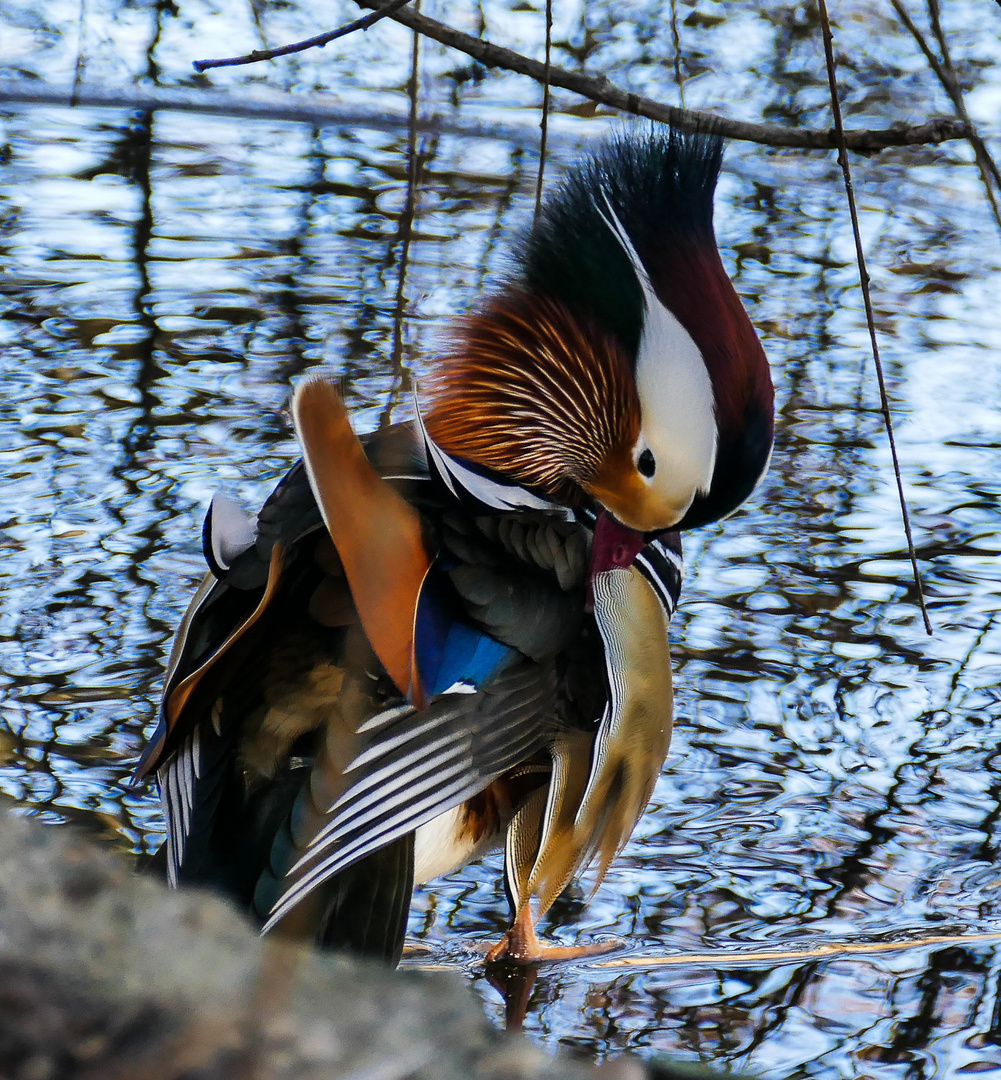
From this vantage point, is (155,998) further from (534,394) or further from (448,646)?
(534,394)

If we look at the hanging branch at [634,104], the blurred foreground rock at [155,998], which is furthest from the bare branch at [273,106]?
the blurred foreground rock at [155,998]

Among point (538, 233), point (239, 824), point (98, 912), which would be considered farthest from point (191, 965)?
point (538, 233)

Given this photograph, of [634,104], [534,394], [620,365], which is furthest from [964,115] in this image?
[534,394]

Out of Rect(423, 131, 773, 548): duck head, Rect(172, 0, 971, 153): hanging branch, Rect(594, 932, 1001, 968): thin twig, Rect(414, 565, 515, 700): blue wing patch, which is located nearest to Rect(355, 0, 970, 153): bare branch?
Rect(172, 0, 971, 153): hanging branch

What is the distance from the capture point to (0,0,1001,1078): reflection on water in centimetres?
163

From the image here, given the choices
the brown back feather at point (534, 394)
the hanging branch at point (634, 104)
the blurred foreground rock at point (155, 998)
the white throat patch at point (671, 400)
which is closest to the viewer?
the blurred foreground rock at point (155, 998)

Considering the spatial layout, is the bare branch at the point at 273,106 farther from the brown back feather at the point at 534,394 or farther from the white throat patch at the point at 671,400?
the white throat patch at the point at 671,400

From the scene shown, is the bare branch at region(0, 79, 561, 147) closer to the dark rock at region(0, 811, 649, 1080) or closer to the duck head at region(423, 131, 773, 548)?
the duck head at region(423, 131, 773, 548)

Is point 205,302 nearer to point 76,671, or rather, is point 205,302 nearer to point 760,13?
point 76,671

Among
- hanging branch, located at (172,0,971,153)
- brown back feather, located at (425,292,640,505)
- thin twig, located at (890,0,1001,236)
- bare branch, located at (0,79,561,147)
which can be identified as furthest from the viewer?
bare branch, located at (0,79,561,147)

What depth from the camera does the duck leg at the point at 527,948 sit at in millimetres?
1610

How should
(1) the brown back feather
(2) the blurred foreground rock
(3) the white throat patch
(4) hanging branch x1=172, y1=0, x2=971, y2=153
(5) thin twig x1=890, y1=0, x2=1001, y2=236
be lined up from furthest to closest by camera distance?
(1) the brown back feather → (3) the white throat patch → (4) hanging branch x1=172, y1=0, x2=971, y2=153 → (5) thin twig x1=890, y1=0, x2=1001, y2=236 → (2) the blurred foreground rock

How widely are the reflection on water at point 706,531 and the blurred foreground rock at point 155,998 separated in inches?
34.0

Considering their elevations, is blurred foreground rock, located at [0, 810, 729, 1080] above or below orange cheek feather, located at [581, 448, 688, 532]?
above
